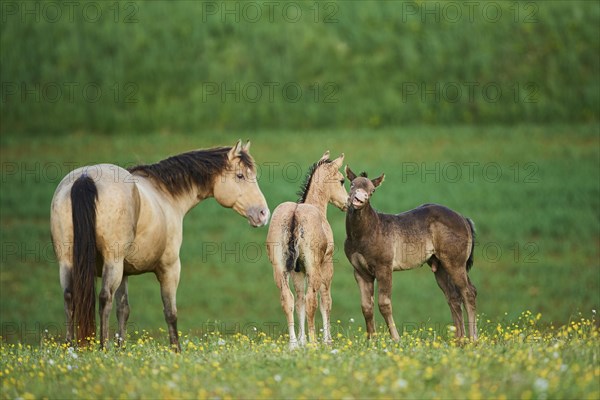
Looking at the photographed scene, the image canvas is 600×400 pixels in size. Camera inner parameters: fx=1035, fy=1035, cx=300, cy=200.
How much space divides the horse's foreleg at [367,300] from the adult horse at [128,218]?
5.87 ft

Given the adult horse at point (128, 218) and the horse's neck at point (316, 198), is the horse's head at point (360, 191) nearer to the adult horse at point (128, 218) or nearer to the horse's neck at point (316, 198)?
the horse's neck at point (316, 198)

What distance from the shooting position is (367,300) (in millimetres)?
12625

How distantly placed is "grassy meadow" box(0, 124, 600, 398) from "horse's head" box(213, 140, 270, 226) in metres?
1.22

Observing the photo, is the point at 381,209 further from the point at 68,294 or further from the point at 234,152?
the point at 68,294

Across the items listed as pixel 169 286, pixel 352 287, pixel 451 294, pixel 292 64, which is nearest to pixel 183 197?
pixel 169 286

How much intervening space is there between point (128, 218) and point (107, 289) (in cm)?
87

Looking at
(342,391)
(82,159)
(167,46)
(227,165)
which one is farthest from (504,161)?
(342,391)

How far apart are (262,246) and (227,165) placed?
1195 centimetres

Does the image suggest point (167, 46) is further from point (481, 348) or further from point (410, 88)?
point (481, 348)

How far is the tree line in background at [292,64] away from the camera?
36.7m

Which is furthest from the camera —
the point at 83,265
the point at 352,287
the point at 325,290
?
the point at 352,287

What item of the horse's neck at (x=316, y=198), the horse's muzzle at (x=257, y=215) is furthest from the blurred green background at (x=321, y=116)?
the horse's neck at (x=316, y=198)

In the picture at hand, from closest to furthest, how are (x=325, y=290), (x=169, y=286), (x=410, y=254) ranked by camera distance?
1. (x=325, y=290)
2. (x=410, y=254)
3. (x=169, y=286)

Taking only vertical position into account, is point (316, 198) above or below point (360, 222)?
above
